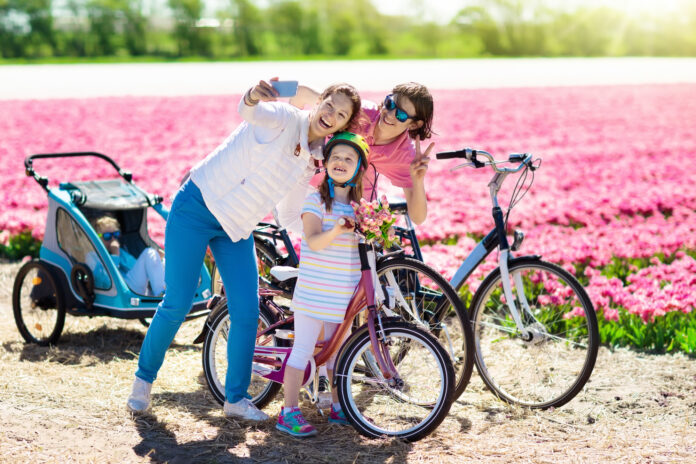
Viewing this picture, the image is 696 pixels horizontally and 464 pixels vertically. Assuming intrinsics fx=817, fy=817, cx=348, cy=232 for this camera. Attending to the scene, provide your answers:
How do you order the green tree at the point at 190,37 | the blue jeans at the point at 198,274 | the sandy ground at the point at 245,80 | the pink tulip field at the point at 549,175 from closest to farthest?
the blue jeans at the point at 198,274, the pink tulip field at the point at 549,175, the sandy ground at the point at 245,80, the green tree at the point at 190,37

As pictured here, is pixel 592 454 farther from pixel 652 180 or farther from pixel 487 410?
pixel 652 180

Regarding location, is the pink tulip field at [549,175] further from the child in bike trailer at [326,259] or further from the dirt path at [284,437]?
the dirt path at [284,437]

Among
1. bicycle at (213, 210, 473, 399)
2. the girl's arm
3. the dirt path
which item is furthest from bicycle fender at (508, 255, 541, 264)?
the girl's arm

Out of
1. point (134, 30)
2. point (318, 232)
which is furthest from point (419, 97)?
point (134, 30)

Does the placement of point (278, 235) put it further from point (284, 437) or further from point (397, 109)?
point (284, 437)

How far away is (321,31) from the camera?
6656 centimetres

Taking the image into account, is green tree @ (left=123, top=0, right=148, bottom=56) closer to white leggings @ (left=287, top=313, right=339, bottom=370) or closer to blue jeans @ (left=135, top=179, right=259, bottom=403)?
blue jeans @ (left=135, top=179, right=259, bottom=403)

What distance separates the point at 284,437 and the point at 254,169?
1.29 meters

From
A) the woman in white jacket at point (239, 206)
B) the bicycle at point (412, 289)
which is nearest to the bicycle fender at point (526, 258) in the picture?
the bicycle at point (412, 289)

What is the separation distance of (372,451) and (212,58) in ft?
179

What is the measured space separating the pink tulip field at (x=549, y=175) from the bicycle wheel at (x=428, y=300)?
0.69 metres

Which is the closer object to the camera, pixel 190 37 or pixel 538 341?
pixel 538 341

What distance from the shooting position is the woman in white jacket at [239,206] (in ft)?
11.9

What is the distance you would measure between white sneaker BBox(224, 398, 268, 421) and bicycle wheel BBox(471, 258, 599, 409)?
121 cm
